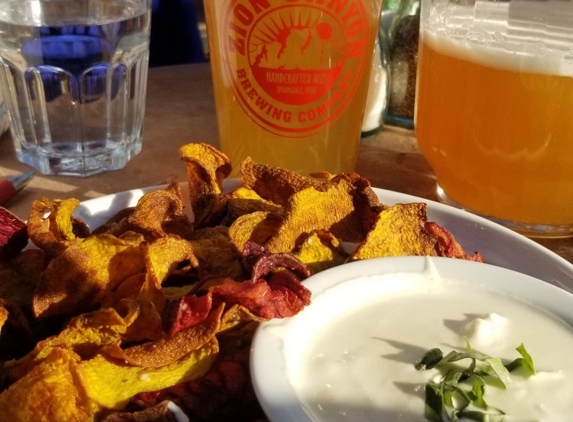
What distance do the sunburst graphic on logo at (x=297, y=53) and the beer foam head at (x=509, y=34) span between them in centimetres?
17

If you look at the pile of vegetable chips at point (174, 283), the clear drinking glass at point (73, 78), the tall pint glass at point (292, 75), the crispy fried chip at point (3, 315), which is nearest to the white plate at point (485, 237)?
the pile of vegetable chips at point (174, 283)

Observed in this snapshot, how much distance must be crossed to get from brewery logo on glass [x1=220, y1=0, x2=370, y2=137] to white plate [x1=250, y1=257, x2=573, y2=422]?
0.37 metres

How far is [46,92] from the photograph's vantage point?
3.89 feet

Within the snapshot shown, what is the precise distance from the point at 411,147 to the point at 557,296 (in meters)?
0.77

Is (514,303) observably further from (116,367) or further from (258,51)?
(258,51)

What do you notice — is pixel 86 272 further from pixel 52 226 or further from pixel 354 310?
pixel 354 310

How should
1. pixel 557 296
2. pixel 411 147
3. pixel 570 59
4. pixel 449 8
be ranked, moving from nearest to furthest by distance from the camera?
pixel 557 296, pixel 570 59, pixel 449 8, pixel 411 147

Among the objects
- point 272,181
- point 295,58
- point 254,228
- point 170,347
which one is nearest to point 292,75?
point 295,58

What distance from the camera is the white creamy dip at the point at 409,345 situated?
0.54m

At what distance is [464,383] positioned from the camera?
22.0 inches

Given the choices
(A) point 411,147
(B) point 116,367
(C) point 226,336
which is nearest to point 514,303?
(C) point 226,336

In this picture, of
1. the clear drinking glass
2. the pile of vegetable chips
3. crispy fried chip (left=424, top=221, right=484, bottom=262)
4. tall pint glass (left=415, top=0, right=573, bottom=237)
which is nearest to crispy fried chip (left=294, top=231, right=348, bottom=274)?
the pile of vegetable chips

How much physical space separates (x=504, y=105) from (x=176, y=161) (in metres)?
0.65

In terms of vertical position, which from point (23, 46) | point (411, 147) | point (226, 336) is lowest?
point (411, 147)
